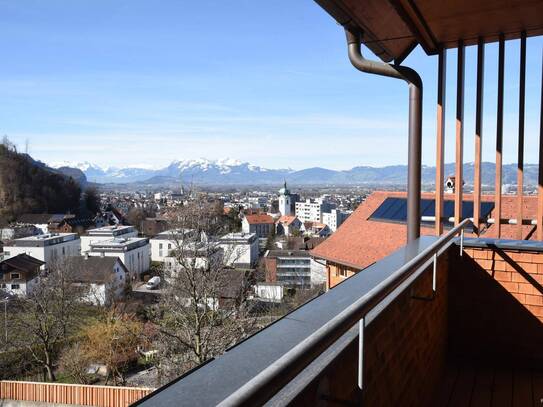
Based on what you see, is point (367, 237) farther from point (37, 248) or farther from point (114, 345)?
point (37, 248)

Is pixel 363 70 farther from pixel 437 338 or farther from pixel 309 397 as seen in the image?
pixel 309 397

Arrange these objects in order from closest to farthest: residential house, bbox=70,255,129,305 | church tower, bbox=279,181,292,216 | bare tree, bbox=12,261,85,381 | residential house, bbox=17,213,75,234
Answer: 1. bare tree, bbox=12,261,85,381
2. residential house, bbox=70,255,129,305
3. residential house, bbox=17,213,75,234
4. church tower, bbox=279,181,292,216

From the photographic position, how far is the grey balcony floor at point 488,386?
282 cm

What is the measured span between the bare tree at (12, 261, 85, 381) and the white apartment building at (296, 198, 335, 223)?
7894cm

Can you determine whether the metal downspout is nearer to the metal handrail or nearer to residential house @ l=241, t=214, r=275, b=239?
the metal handrail

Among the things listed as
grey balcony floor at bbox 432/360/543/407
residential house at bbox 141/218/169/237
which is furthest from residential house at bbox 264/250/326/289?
grey balcony floor at bbox 432/360/543/407

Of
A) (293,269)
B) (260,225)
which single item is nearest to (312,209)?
(260,225)

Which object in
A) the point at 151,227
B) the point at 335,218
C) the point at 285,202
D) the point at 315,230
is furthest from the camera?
the point at 285,202

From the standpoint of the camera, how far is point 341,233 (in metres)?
12.5

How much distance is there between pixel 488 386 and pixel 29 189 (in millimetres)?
69986

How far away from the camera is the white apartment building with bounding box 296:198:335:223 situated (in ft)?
333

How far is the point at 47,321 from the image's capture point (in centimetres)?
1861

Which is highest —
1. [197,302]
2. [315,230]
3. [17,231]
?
[197,302]

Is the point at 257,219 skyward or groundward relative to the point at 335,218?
skyward
